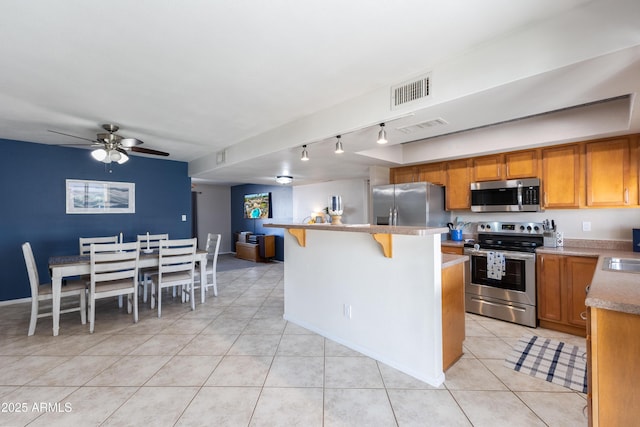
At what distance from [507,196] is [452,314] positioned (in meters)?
2.13

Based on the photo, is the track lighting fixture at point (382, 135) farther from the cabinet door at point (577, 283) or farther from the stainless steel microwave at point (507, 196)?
the cabinet door at point (577, 283)

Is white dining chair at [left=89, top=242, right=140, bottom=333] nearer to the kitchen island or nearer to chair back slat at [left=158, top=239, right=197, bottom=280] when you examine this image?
chair back slat at [left=158, top=239, right=197, bottom=280]

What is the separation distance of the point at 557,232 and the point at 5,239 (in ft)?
25.1

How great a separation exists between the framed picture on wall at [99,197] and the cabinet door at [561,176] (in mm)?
6496

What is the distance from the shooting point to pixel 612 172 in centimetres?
298

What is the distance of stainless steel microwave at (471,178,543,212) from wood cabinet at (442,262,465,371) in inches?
66.3

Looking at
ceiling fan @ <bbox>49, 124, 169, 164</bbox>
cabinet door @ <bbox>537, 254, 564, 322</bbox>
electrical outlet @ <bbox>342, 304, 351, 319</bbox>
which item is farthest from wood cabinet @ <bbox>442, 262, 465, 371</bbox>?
ceiling fan @ <bbox>49, 124, 169, 164</bbox>

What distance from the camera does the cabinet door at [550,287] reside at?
3039 millimetres

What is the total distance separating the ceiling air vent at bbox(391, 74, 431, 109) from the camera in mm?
2213

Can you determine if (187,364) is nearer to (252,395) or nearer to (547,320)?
(252,395)

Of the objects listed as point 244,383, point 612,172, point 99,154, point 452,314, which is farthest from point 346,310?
point 99,154

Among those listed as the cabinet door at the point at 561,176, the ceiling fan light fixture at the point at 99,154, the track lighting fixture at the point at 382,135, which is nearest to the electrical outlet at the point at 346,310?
the track lighting fixture at the point at 382,135

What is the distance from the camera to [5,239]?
4168mm

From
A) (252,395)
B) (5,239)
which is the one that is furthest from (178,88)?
(5,239)
